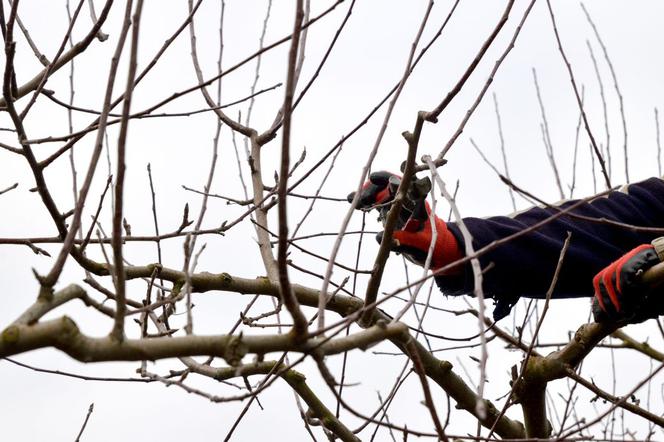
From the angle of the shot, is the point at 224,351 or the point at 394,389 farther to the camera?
the point at 394,389

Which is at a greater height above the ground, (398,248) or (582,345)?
(398,248)

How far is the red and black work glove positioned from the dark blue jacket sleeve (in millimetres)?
463

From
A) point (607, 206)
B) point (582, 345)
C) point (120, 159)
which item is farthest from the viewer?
point (607, 206)

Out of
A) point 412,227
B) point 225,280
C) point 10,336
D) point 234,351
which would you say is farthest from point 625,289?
point 10,336

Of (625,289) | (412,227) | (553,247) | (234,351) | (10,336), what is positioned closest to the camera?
(10,336)

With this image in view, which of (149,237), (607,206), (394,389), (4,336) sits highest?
(607,206)

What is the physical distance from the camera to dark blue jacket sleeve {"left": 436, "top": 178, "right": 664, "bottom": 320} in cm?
339

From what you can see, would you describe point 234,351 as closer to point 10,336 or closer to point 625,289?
point 10,336

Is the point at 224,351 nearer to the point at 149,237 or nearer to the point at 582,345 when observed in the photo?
the point at 149,237

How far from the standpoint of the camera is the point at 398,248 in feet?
10.9

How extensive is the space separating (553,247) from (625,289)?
0.71 metres

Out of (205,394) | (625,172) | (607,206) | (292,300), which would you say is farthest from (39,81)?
(625,172)

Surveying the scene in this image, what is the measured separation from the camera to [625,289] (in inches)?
108

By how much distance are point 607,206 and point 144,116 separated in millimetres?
2096
